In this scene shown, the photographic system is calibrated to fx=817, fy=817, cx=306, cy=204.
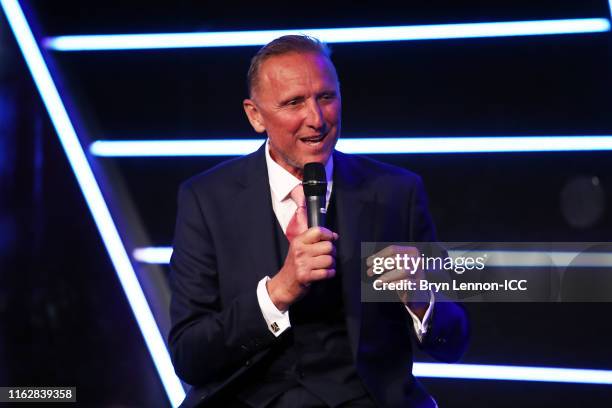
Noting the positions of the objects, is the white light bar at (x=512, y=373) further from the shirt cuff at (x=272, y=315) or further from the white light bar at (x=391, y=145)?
the shirt cuff at (x=272, y=315)

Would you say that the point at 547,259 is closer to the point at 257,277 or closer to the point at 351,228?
the point at 351,228

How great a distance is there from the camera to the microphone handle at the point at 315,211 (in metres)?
1.54

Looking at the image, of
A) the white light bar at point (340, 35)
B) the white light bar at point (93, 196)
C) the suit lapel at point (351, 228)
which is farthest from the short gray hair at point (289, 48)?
the white light bar at point (93, 196)

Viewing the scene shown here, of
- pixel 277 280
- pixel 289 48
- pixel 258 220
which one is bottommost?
pixel 277 280

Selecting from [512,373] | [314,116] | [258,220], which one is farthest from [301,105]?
[512,373]

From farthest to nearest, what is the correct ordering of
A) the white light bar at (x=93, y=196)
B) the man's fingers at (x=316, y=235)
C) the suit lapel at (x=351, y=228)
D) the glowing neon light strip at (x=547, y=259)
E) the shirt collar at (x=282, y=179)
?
the white light bar at (x=93, y=196) < the glowing neon light strip at (x=547, y=259) < the shirt collar at (x=282, y=179) < the suit lapel at (x=351, y=228) < the man's fingers at (x=316, y=235)

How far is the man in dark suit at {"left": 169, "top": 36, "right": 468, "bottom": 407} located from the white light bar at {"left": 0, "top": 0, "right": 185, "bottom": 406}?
1036 mm

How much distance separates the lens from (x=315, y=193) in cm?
156

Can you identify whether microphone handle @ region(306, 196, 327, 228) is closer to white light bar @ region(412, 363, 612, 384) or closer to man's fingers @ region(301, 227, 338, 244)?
man's fingers @ region(301, 227, 338, 244)

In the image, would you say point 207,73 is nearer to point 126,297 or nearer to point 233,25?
point 233,25

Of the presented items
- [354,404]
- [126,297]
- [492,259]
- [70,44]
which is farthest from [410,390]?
[70,44]

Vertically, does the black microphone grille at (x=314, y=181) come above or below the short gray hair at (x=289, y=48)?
below

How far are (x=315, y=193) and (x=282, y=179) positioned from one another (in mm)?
398

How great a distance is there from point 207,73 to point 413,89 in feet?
2.36
